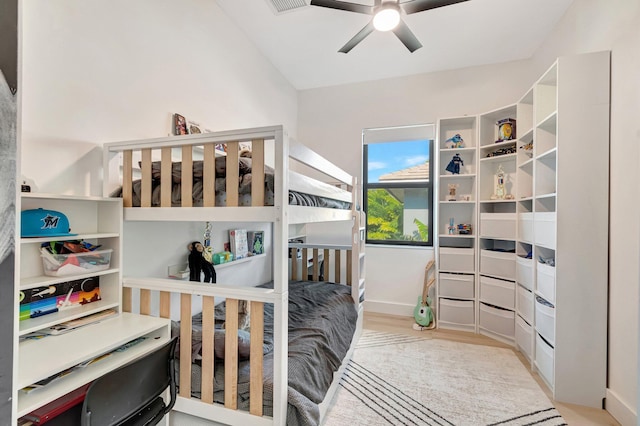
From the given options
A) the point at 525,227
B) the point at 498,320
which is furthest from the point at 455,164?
the point at 498,320

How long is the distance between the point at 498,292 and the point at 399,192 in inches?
63.0

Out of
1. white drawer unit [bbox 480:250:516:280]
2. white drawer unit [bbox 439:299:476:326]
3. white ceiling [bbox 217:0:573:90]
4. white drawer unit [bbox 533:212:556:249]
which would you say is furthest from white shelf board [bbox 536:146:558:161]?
white drawer unit [bbox 439:299:476:326]

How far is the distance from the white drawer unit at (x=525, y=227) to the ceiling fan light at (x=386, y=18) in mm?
1913

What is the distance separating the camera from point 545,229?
7.24 feet

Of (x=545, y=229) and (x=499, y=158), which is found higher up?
(x=499, y=158)

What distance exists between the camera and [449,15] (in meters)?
2.50

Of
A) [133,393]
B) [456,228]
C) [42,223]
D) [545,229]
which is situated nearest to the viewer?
[133,393]

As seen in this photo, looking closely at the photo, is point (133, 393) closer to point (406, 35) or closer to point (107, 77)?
Result: point (107, 77)

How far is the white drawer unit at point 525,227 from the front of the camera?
98.2 inches

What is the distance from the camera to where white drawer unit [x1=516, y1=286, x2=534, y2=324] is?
2.46m

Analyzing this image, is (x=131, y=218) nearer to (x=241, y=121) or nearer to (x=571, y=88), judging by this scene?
(x=241, y=121)

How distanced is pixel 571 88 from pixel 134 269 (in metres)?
3.08

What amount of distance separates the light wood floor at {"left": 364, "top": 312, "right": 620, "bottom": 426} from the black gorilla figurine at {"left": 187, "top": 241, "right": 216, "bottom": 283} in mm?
1936

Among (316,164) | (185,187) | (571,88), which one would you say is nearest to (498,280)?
(571,88)
